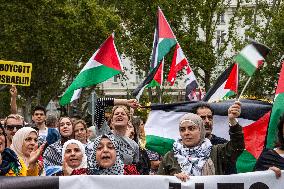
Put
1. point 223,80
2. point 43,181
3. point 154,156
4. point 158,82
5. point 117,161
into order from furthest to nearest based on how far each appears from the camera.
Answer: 1. point 158,82
2. point 223,80
3. point 154,156
4. point 117,161
5. point 43,181

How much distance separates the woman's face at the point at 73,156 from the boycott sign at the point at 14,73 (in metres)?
4.07

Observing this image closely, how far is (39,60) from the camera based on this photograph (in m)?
35.5

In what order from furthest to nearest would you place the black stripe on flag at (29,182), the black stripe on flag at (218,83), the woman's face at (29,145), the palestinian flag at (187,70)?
the palestinian flag at (187,70) → the black stripe on flag at (218,83) → the woman's face at (29,145) → the black stripe on flag at (29,182)

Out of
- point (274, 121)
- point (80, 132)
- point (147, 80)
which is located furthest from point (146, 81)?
point (274, 121)

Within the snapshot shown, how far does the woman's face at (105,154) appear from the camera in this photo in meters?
6.41

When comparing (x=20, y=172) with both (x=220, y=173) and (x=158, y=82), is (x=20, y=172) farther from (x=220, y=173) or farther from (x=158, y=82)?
(x=158, y=82)

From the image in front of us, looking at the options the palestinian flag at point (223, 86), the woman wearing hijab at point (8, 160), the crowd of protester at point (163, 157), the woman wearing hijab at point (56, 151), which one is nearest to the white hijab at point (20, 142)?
the crowd of protester at point (163, 157)

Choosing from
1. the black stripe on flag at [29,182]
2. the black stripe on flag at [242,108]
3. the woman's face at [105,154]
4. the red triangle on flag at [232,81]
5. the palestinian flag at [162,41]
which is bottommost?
the black stripe on flag at [29,182]

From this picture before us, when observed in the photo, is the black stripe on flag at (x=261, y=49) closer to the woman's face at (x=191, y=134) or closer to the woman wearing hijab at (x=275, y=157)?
the woman wearing hijab at (x=275, y=157)

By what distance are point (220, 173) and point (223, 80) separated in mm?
3297

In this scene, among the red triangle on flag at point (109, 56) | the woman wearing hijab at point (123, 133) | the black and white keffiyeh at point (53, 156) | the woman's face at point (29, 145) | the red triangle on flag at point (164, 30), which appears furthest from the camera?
the red triangle on flag at point (164, 30)

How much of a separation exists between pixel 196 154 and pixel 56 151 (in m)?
2.01

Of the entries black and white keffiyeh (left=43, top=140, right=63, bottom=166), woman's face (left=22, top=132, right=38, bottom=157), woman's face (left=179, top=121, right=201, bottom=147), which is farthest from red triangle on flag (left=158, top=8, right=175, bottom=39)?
woman's face (left=179, top=121, right=201, bottom=147)

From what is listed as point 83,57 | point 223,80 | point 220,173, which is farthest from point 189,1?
point 220,173
